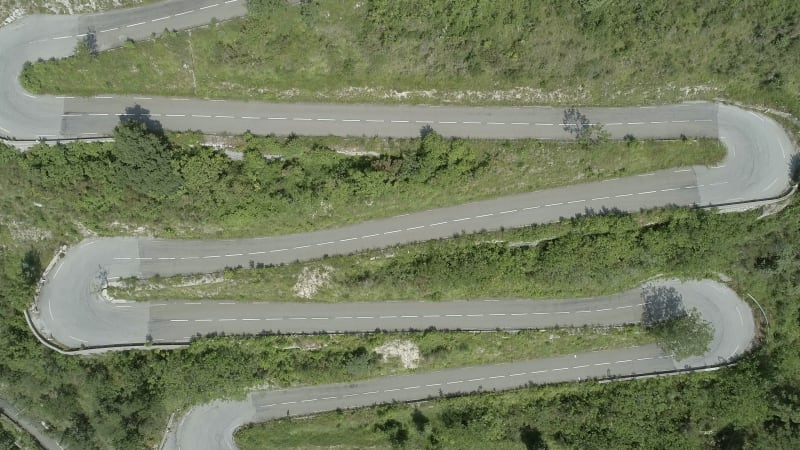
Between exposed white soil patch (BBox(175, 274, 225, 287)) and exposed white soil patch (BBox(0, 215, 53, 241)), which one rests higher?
exposed white soil patch (BBox(0, 215, 53, 241))

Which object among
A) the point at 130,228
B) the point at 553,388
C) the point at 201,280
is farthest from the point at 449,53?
the point at 553,388

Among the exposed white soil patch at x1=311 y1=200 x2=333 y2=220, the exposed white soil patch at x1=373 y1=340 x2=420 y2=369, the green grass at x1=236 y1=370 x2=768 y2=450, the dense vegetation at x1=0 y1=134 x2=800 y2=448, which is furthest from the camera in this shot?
the green grass at x1=236 y1=370 x2=768 y2=450

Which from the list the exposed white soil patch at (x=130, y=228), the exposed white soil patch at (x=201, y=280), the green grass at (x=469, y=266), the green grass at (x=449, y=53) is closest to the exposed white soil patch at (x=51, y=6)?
the green grass at (x=449, y=53)

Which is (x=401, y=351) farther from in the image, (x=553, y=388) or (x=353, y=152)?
(x=353, y=152)

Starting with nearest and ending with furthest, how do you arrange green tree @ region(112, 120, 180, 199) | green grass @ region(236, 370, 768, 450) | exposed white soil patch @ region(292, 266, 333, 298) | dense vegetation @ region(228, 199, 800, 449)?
green tree @ region(112, 120, 180, 199), exposed white soil patch @ region(292, 266, 333, 298), dense vegetation @ region(228, 199, 800, 449), green grass @ region(236, 370, 768, 450)

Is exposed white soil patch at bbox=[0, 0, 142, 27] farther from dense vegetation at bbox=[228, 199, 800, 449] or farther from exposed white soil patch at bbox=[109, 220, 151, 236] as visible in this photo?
dense vegetation at bbox=[228, 199, 800, 449]

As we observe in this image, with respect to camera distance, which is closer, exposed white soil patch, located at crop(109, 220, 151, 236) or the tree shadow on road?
the tree shadow on road

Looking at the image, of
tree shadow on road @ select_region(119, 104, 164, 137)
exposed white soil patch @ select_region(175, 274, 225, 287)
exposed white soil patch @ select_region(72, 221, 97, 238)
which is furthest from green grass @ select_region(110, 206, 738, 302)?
tree shadow on road @ select_region(119, 104, 164, 137)

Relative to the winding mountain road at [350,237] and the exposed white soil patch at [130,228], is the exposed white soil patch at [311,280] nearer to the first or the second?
the winding mountain road at [350,237]

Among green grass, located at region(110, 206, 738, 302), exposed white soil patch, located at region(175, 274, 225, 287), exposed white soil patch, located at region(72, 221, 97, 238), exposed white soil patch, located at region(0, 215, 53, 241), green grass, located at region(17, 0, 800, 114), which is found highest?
green grass, located at region(17, 0, 800, 114)
